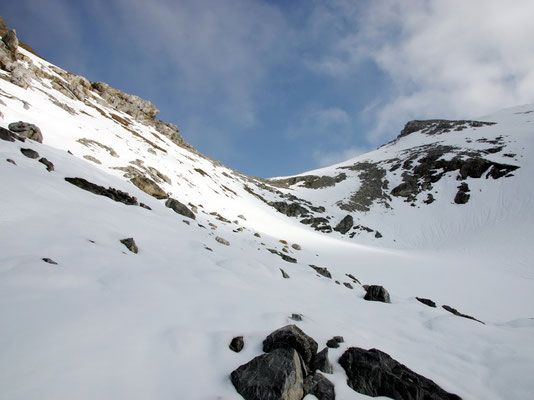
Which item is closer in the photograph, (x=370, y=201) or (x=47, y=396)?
(x=47, y=396)

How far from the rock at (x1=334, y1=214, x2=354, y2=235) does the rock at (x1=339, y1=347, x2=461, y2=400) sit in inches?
1342

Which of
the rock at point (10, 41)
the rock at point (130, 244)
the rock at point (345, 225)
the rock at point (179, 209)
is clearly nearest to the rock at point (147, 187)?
the rock at point (179, 209)

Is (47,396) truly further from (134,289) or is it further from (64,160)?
(64,160)

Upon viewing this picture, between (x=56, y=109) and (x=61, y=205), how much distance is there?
20.8 metres

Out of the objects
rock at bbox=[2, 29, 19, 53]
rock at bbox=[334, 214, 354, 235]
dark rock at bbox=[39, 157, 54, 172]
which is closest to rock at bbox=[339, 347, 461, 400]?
dark rock at bbox=[39, 157, 54, 172]

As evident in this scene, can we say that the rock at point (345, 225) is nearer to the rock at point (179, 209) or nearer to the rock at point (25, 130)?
the rock at point (179, 209)

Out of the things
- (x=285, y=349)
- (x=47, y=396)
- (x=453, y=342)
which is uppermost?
(x=453, y=342)

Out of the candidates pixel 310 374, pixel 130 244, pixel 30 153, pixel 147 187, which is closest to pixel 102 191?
pixel 30 153

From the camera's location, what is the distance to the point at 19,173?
7.10 m

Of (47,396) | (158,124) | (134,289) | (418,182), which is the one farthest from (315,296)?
(158,124)

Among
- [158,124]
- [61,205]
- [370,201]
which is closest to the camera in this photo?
[61,205]

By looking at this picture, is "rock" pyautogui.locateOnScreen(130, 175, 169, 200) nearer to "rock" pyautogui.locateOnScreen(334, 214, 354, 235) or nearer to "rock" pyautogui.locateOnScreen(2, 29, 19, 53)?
"rock" pyautogui.locateOnScreen(334, 214, 354, 235)

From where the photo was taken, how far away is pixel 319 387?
11.2 feet

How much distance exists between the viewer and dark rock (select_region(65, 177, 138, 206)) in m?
8.83
